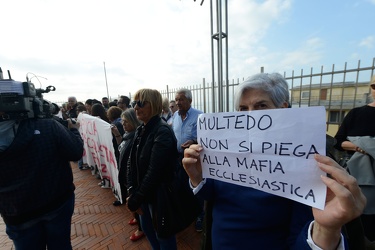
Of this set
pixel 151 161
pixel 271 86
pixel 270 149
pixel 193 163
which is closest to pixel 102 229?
pixel 151 161

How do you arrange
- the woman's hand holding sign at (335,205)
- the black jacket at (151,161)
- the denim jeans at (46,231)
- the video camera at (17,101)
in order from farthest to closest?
the black jacket at (151,161)
the denim jeans at (46,231)
the video camera at (17,101)
the woman's hand holding sign at (335,205)

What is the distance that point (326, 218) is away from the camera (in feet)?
2.14

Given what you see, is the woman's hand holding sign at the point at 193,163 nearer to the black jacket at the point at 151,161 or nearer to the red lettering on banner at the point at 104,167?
the black jacket at the point at 151,161

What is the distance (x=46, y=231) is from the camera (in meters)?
1.66

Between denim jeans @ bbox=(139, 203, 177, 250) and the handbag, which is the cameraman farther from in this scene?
the handbag

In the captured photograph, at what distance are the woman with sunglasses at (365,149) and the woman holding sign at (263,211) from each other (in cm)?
155

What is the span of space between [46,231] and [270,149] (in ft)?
6.83

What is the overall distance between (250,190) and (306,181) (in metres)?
0.33

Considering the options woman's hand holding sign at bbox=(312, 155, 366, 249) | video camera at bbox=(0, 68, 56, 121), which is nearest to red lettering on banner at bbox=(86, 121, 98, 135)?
video camera at bbox=(0, 68, 56, 121)

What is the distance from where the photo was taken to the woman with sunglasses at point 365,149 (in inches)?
71.7

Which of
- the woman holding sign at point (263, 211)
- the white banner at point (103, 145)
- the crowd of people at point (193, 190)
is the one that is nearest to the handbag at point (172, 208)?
the crowd of people at point (193, 190)

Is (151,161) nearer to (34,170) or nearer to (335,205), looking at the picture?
(34,170)

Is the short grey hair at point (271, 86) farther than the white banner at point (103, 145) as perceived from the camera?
No

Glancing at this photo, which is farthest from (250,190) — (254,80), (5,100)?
(5,100)
